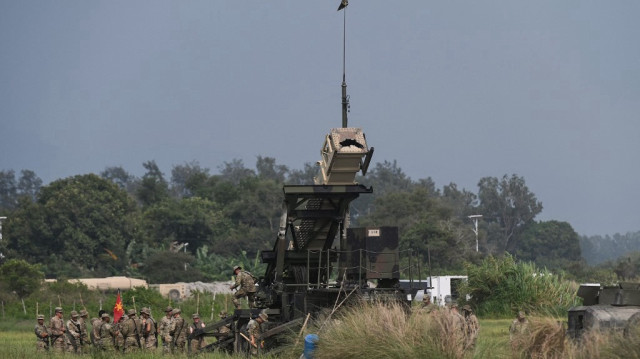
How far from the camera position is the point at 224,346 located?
24828 mm

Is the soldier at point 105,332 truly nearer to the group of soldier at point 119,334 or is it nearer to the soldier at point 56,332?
the group of soldier at point 119,334

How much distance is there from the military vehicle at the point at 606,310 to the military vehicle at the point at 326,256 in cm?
476

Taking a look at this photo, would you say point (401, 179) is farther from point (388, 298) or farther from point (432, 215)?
point (388, 298)

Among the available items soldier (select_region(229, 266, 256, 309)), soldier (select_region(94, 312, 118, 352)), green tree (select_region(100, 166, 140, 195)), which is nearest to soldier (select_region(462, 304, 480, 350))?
soldier (select_region(229, 266, 256, 309))

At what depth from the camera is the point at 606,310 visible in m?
17.9

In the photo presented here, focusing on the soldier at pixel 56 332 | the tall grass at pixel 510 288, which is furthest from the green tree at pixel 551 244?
the soldier at pixel 56 332

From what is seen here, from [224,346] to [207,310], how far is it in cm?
2291

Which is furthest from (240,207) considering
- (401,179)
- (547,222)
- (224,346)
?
(224,346)

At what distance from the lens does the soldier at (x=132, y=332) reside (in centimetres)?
2475

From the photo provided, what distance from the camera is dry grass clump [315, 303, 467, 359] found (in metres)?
17.3

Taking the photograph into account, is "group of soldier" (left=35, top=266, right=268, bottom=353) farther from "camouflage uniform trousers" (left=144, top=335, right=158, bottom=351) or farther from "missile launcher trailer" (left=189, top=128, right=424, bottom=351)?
"missile launcher trailer" (left=189, top=128, right=424, bottom=351)

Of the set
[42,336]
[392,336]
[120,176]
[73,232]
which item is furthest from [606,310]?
[120,176]

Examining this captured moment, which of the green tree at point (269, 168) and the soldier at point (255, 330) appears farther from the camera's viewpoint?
the green tree at point (269, 168)

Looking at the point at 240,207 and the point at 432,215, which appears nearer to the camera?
the point at 432,215
